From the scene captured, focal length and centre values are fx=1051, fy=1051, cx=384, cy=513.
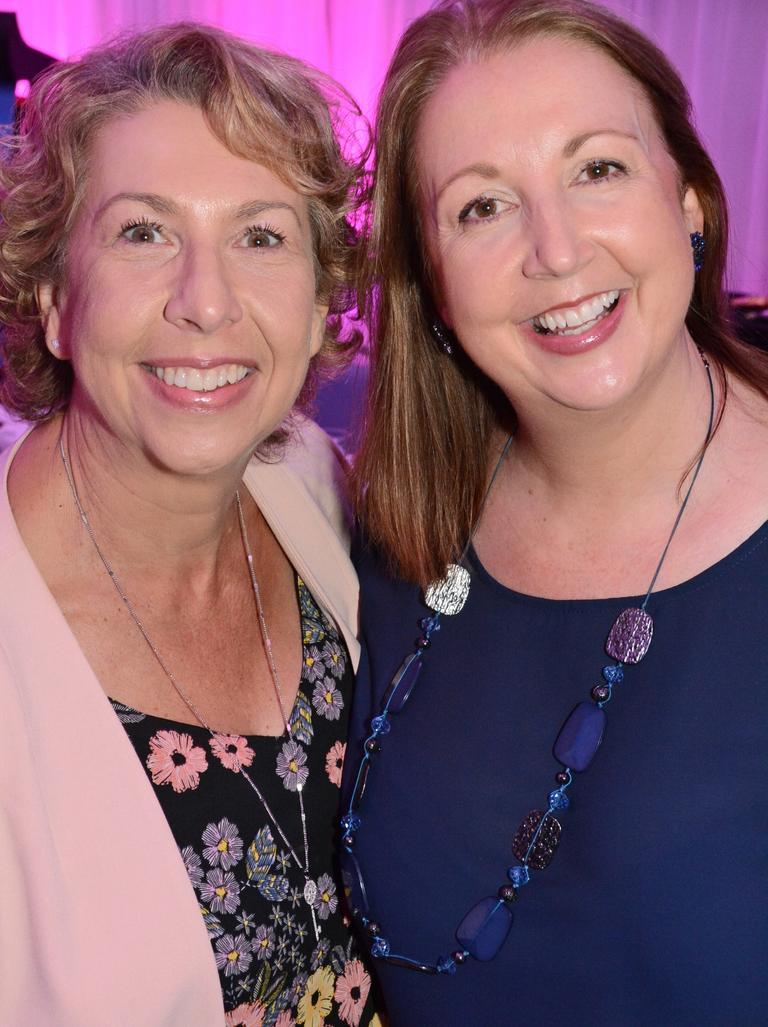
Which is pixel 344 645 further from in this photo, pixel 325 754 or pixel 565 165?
pixel 565 165

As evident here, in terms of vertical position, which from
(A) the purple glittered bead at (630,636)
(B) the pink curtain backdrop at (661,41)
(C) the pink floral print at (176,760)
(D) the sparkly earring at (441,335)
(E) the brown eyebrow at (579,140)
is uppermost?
(B) the pink curtain backdrop at (661,41)

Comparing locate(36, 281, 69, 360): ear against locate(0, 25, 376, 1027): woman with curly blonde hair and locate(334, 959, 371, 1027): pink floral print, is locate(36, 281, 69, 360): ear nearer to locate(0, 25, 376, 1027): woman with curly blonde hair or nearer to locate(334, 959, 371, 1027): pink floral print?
locate(0, 25, 376, 1027): woman with curly blonde hair

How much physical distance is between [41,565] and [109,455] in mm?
232

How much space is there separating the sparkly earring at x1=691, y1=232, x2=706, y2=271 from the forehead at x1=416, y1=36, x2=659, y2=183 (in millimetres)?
214

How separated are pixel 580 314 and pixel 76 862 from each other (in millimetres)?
1154

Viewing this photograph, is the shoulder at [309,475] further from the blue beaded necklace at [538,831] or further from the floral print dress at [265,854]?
the blue beaded necklace at [538,831]

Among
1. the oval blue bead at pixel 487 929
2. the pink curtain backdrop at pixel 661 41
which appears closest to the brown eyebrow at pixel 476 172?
the oval blue bead at pixel 487 929

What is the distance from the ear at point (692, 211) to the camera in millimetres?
1854

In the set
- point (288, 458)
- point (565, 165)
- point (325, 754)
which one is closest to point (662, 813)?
point (325, 754)

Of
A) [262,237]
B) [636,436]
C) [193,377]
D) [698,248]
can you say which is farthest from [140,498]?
[698,248]

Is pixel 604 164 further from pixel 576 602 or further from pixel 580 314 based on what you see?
pixel 576 602

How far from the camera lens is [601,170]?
1.69 m

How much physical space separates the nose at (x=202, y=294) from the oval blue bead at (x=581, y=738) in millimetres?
861

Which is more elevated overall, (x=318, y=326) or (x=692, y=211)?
(x=692, y=211)
